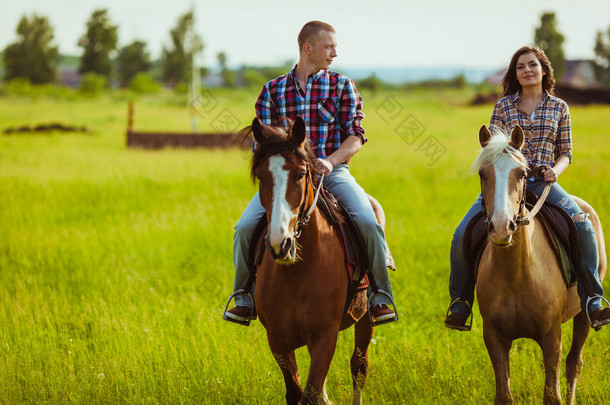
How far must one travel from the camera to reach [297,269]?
4.39m

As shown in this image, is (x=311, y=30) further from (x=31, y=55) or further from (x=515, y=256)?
(x=31, y=55)

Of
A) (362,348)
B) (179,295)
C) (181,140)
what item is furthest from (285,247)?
(181,140)

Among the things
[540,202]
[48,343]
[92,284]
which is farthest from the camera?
[92,284]

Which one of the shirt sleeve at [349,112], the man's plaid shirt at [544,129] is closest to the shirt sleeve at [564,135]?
the man's plaid shirt at [544,129]

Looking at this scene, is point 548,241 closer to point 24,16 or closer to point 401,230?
point 401,230

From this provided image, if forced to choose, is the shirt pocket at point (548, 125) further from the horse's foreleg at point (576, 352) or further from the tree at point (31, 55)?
the tree at point (31, 55)

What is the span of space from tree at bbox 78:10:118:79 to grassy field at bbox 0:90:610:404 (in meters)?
84.9

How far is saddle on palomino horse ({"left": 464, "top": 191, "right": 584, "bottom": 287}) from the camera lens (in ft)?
16.3

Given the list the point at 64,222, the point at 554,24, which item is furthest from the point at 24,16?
the point at 64,222

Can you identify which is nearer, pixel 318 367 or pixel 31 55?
pixel 318 367

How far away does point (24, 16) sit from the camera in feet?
322

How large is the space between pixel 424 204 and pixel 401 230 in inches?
102

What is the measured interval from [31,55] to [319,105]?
102 m

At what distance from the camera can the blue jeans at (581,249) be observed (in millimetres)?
5043
